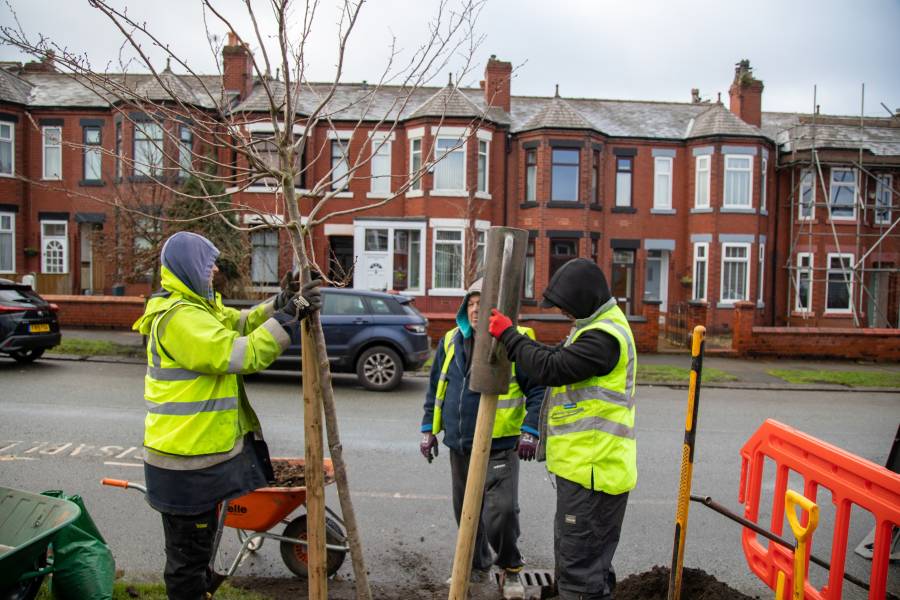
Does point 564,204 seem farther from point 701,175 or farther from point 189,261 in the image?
point 189,261

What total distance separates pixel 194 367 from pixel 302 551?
1898mm

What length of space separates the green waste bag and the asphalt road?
99cm

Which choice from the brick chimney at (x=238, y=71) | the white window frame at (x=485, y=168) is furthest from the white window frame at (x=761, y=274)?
the brick chimney at (x=238, y=71)

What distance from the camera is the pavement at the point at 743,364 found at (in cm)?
1368

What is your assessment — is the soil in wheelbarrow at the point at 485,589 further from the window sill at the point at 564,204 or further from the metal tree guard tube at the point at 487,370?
the window sill at the point at 564,204

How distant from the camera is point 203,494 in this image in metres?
3.25

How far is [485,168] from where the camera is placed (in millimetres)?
24750

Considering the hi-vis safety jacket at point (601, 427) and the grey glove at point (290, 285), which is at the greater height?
the grey glove at point (290, 285)

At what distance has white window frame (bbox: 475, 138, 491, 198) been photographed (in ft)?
79.7

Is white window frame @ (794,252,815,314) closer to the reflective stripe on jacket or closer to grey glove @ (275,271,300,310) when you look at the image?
the reflective stripe on jacket

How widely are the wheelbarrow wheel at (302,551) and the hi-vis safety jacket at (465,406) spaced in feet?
2.81

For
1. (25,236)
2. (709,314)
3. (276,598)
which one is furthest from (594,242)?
(276,598)

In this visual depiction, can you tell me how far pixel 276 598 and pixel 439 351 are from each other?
1.82 metres

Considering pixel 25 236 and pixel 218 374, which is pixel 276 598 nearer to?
pixel 218 374
